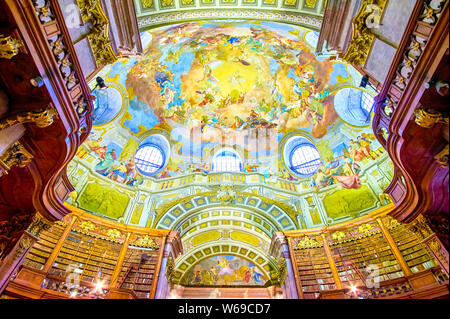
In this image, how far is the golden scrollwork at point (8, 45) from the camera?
392 cm

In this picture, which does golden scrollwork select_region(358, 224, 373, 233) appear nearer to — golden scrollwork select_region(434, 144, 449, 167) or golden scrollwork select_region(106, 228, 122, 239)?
golden scrollwork select_region(434, 144, 449, 167)

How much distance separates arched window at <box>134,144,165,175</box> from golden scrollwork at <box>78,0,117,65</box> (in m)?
10.5

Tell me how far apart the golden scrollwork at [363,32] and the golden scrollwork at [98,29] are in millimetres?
7521

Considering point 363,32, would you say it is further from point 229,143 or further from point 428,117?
point 229,143

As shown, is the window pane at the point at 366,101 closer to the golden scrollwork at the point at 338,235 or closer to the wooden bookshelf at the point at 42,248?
the golden scrollwork at the point at 338,235

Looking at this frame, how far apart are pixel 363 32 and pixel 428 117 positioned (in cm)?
Answer: 342

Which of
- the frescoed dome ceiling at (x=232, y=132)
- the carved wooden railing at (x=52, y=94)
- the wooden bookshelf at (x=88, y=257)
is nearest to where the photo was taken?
the carved wooden railing at (x=52, y=94)

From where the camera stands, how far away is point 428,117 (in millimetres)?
4805

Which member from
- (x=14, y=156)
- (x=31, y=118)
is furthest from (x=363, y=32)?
(x=14, y=156)

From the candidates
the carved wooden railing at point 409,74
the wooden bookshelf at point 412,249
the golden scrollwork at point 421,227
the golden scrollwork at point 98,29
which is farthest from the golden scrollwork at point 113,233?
the wooden bookshelf at point 412,249

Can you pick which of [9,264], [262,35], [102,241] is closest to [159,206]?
[102,241]

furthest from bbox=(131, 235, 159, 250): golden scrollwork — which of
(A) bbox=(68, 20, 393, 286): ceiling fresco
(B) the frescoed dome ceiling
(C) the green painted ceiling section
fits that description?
(C) the green painted ceiling section
